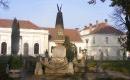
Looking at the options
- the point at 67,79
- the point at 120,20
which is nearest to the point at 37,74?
the point at 67,79

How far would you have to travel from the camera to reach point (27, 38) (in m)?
81.5

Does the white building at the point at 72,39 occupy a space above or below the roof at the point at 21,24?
below

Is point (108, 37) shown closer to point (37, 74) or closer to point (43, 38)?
point (43, 38)

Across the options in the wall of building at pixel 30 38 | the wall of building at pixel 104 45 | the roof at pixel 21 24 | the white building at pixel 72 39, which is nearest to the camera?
the wall of building at pixel 30 38

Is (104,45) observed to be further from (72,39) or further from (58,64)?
(58,64)

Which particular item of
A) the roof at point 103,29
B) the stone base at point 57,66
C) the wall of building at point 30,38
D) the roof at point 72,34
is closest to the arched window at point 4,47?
the wall of building at point 30,38

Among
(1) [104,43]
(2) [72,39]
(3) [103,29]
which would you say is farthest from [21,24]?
(1) [104,43]

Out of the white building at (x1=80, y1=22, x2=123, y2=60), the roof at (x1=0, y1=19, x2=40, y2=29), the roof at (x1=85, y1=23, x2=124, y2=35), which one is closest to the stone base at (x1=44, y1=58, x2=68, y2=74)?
the roof at (x1=0, y1=19, x2=40, y2=29)

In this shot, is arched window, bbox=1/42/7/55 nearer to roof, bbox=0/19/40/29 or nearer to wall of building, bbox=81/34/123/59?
roof, bbox=0/19/40/29

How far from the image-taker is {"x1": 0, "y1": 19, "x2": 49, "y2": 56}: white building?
78312 mm

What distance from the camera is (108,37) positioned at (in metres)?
88.0

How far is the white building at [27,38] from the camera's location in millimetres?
78312

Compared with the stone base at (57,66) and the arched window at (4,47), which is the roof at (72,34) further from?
the stone base at (57,66)

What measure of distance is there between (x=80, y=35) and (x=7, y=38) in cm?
2257
